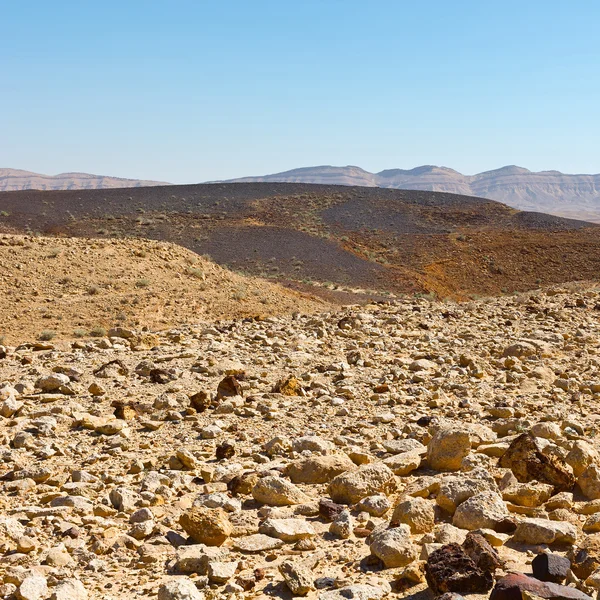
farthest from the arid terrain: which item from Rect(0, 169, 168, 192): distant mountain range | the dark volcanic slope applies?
Rect(0, 169, 168, 192): distant mountain range

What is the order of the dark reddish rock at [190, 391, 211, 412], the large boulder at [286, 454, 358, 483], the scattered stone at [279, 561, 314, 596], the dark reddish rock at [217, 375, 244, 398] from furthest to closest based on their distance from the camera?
1. the dark reddish rock at [217, 375, 244, 398]
2. the dark reddish rock at [190, 391, 211, 412]
3. the large boulder at [286, 454, 358, 483]
4. the scattered stone at [279, 561, 314, 596]

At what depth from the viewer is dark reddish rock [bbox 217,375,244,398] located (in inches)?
262

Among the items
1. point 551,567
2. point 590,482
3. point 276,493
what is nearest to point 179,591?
point 276,493

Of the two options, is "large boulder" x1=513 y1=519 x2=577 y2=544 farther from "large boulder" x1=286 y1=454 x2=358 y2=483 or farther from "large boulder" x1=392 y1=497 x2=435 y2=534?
"large boulder" x1=286 y1=454 x2=358 y2=483

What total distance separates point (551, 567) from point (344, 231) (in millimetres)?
A: 37645

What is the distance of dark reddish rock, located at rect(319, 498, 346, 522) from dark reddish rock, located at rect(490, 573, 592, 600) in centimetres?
121

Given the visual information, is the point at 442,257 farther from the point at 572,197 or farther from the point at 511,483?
the point at 572,197

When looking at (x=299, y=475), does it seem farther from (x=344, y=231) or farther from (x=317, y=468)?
(x=344, y=231)


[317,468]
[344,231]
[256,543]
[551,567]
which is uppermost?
[344,231]

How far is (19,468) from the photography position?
4664 mm

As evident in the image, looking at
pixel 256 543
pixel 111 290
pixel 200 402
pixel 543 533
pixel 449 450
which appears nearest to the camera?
pixel 543 533

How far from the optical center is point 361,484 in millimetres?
4293

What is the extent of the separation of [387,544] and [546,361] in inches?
225

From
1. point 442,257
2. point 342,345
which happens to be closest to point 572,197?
point 442,257
